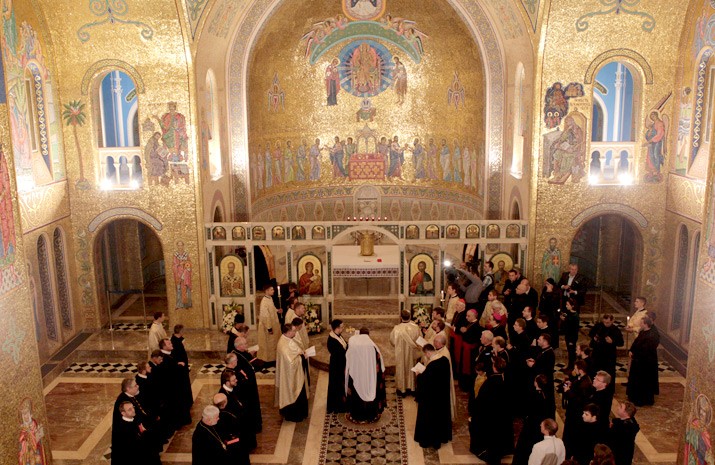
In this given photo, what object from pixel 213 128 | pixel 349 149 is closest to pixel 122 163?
pixel 213 128

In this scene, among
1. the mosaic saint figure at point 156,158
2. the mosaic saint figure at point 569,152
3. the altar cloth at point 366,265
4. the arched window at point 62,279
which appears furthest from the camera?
the altar cloth at point 366,265

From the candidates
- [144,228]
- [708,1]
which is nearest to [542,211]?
[708,1]

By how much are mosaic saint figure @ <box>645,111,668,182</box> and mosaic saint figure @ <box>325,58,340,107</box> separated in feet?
33.8

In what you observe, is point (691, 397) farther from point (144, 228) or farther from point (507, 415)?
point (144, 228)

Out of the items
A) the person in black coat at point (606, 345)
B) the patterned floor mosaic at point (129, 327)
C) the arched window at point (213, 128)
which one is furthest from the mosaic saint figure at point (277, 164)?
the person in black coat at point (606, 345)

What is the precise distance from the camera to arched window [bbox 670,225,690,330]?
50.4 feet

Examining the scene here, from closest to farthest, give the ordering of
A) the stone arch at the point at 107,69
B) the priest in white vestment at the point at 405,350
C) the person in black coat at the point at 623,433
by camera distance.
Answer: the person in black coat at the point at 623,433 → the priest in white vestment at the point at 405,350 → the stone arch at the point at 107,69

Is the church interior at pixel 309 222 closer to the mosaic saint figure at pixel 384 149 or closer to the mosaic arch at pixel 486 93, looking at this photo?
the mosaic arch at pixel 486 93

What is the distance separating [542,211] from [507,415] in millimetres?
6422

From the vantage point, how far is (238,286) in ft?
55.0

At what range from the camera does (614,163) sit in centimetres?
1603

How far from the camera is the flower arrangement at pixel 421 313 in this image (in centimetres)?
1620

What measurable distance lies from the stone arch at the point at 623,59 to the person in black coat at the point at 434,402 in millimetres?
7888

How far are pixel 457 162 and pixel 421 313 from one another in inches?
292
